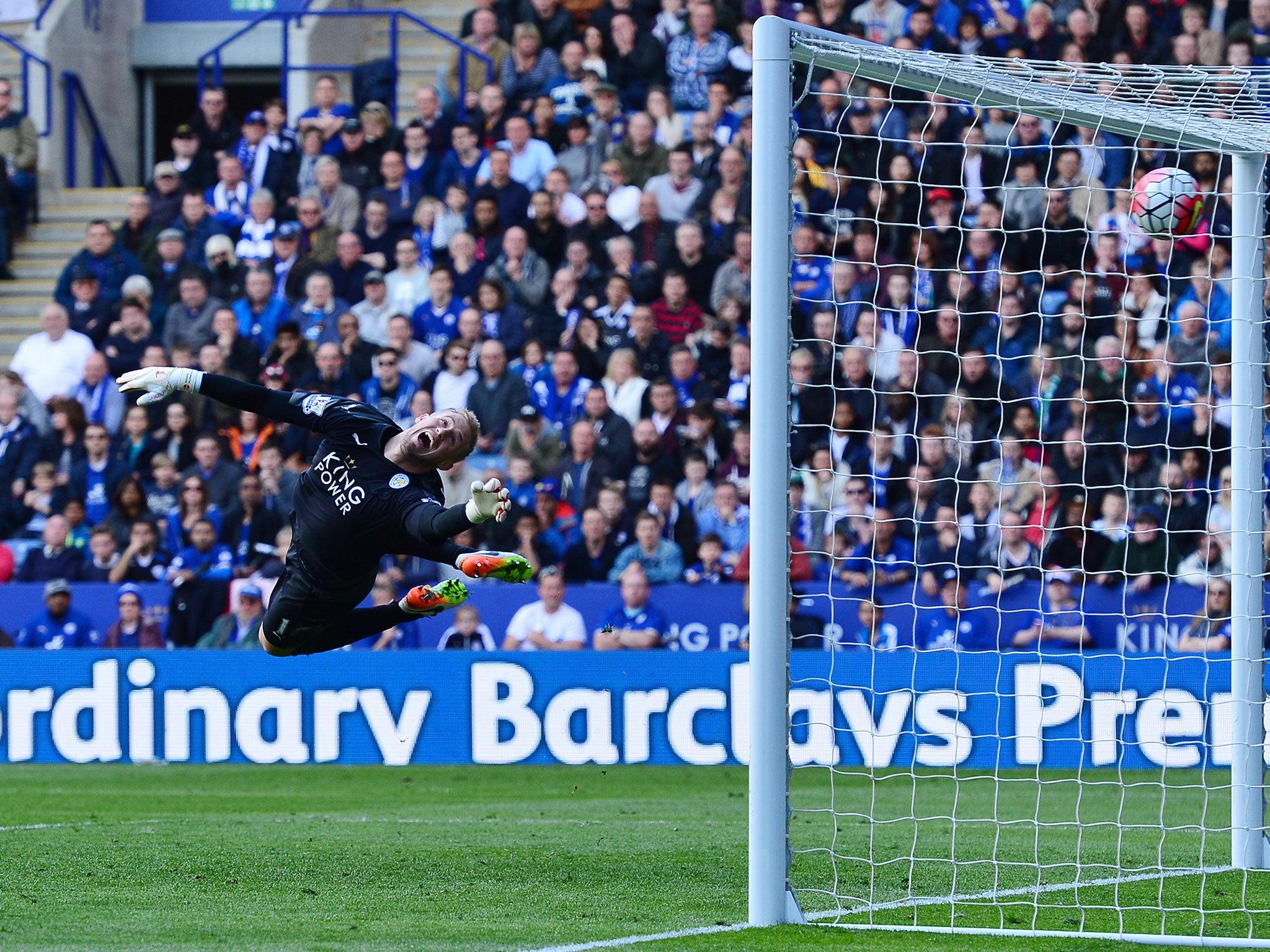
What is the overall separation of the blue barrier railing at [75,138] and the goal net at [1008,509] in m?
10.2

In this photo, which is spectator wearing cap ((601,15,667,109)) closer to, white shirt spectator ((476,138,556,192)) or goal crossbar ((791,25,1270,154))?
white shirt spectator ((476,138,556,192))

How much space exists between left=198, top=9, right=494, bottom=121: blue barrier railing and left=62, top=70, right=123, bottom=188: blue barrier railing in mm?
1413

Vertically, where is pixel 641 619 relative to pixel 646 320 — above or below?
below

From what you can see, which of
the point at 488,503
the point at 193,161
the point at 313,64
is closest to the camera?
A: the point at 488,503

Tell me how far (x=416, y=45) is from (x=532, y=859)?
15.9 m

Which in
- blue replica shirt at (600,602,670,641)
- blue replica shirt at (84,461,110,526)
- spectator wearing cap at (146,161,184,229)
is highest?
spectator wearing cap at (146,161,184,229)

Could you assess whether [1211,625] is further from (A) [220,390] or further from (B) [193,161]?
(B) [193,161]

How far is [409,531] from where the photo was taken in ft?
27.0

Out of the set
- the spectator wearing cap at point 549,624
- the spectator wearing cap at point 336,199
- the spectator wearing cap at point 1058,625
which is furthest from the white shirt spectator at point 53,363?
the spectator wearing cap at point 1058,625

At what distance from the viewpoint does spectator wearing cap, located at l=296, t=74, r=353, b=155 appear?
19391mm

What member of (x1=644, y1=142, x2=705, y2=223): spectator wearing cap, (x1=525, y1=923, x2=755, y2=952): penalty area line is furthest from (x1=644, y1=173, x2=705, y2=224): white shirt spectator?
(x1=525, y1=923, x2=755, y2=952): penalty area line

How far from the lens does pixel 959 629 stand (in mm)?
14586

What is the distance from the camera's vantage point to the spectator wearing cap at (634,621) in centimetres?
1488

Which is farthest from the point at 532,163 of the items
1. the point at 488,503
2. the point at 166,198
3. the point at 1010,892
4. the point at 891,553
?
the point at 1010,892
